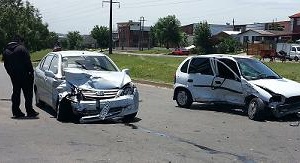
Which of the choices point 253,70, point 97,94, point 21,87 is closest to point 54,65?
point 21,87

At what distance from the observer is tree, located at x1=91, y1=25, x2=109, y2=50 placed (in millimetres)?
131500

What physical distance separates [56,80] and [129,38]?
458 ft

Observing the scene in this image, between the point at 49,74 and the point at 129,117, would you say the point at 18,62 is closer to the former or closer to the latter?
the point at 49,74

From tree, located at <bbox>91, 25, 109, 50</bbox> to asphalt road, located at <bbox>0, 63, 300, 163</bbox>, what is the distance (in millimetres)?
119777

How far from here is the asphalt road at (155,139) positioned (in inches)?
295

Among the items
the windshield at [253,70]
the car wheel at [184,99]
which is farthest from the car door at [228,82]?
the car wheel at [184,99]

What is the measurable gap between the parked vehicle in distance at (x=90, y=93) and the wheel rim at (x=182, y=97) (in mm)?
3039

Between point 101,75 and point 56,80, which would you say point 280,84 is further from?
point 56,80

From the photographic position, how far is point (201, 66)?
14.4m

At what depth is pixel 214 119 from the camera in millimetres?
12031

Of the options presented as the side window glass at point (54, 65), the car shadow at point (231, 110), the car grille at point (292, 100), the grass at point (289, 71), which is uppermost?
the side window glass at point (54, 65)

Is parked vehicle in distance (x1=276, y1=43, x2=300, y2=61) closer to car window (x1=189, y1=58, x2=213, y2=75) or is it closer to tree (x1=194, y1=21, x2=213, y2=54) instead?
tree (x1=194, y1=21, x2=213, y2=54)

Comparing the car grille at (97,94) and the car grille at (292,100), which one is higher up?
the car grille at (97,94)

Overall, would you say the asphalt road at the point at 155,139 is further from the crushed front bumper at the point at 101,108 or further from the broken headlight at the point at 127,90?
the broken headlight at the point at 127,90
